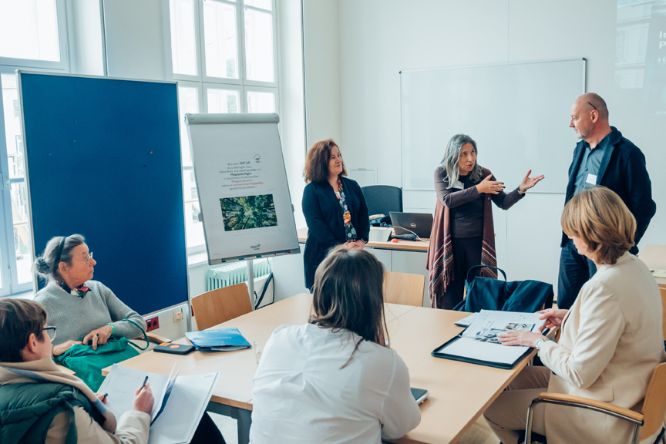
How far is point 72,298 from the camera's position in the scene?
10.3ft

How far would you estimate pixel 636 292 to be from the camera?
2166mm

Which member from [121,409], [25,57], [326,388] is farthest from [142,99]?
[326,388]

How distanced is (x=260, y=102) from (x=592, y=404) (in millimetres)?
4714

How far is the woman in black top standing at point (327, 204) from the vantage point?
4223 millimetres

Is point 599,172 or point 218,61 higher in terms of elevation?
point 218,61

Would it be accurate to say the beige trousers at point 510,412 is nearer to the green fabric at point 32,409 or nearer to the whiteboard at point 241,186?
the green fabric at point 32,409

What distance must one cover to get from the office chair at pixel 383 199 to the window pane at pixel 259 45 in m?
1.49

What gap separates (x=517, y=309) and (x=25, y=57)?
3.30 m

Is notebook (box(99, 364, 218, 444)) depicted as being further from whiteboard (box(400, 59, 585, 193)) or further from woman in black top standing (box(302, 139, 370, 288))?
whiteboard (box(400, 59, 585, 193))

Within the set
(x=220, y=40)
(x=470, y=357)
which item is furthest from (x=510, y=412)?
(x=220, y=40)

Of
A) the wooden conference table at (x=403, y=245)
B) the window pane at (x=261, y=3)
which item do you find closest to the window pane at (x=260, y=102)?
the window pane at (x=261, y=3)

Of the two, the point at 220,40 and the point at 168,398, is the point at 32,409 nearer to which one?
the point at 168,398

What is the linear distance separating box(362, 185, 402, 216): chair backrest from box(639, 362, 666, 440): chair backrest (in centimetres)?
372

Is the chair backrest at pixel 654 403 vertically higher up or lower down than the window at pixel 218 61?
lower down
